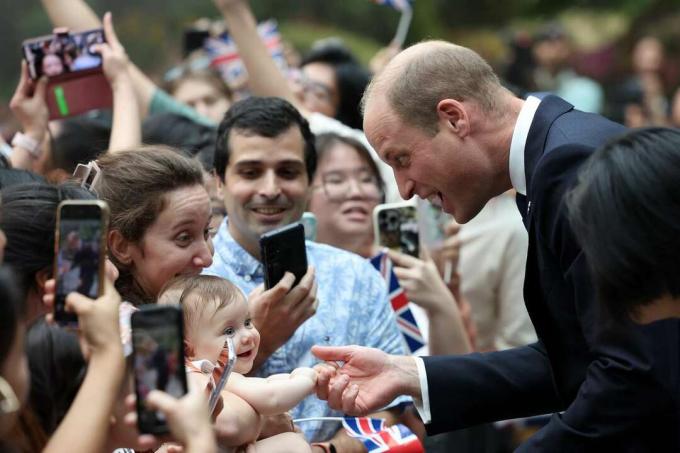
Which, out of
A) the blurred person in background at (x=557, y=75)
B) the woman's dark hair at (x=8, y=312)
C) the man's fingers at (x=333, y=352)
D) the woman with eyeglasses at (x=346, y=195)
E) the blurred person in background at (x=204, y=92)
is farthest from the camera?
the blurred person in background at (x=557, y=75)

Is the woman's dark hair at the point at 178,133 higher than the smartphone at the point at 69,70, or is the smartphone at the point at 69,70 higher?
the smartphone at the point at 69,70

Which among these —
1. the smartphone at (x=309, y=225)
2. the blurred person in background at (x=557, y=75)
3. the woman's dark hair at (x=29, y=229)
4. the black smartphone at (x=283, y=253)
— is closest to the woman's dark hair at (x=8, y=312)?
the woman's dark hair at (x=29, y=229)

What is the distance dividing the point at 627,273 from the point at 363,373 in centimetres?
122

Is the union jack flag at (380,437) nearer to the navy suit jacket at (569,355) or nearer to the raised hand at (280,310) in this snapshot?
the navy suit jacket at (569,355)

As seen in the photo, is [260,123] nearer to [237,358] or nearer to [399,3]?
[237,358]

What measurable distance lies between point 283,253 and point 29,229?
1.06m

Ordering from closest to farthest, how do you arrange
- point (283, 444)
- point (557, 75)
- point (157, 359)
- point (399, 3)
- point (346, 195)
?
point (157, 359) → point (283, 444) → point (346, 195) → point (399, 3) → point (557, 75)

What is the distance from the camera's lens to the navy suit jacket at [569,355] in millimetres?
3230

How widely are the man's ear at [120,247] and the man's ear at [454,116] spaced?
42.3 inches

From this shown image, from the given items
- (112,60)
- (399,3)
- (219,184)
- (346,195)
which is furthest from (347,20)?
(219,184)

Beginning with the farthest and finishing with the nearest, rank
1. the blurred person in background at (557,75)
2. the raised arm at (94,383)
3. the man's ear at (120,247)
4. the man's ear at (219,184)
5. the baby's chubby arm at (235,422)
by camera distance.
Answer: the blurred person in background at (557,75), the man's ear at (219,184), the man's ear at (120,247), the baby's chubby arm at (235,422), the raised arm at (94,383)

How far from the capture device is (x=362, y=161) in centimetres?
561

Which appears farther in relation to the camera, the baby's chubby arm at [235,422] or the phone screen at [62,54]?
the phone screen at [62,54]

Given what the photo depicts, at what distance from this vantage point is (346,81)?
7.45m
